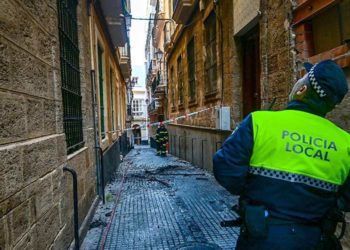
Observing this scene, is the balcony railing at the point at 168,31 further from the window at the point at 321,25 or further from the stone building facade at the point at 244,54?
the window at the point at 321,25

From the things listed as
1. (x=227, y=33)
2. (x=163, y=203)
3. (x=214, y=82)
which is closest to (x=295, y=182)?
(x=163, y=203)

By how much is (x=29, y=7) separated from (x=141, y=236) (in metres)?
2.99

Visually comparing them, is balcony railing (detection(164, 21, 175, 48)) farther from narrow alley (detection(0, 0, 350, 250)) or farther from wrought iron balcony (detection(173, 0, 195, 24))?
narrow alley (detection(0, 0, 350, 250))

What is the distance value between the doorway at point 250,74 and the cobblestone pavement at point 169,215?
2032 millimetres

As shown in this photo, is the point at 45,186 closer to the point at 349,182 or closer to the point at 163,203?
the point at 349,182

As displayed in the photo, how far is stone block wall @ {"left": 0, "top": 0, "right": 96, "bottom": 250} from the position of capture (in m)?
1.73

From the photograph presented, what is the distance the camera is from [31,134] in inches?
84.6

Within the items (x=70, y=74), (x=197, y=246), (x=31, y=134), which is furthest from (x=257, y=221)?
(x=70, y=74)

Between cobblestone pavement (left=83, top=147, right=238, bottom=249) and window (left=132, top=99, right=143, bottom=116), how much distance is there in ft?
127

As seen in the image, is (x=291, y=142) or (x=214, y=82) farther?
(x=214, y=82)

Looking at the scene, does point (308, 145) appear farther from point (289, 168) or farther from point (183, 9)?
point (183, 9)

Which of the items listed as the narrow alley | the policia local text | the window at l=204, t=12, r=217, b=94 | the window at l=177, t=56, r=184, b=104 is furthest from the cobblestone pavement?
the window at l=177, t=56, r=184, b=104

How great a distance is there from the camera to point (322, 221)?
6.37 ft

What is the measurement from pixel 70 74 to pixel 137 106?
43.8m
